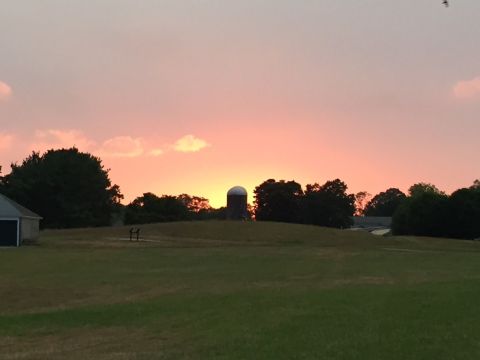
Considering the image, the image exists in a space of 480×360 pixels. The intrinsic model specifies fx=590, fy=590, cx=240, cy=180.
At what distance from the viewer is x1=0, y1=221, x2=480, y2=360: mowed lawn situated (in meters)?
10.9

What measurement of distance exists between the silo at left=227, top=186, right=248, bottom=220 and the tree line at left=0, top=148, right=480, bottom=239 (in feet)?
62.4

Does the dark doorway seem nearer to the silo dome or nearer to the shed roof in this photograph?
the shed roof

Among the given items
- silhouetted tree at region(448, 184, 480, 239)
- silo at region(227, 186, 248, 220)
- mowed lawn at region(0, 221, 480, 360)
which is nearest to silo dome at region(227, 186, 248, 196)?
silo at region(227, 186, 248, 220)

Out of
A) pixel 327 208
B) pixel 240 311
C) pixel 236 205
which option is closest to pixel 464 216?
pixel 236 205

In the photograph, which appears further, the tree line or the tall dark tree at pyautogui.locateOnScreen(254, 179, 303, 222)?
the tall dark tree at pyautogui.locateOnScreen(254, 179, 303, 222)

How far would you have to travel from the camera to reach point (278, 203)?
134m

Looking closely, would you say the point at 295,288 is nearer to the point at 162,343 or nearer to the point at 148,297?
the point at 148,297

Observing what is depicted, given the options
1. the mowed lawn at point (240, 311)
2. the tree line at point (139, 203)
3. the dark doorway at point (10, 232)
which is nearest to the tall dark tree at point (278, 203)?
the tree line at point (139, 203)

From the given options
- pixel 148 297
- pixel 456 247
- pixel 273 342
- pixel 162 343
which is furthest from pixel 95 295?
pixel 456 247

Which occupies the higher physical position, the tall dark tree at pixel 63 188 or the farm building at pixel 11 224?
the tall dark tree at pixel 63 188

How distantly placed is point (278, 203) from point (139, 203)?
Answer: 3245 centimetres

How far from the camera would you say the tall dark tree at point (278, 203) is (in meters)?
134

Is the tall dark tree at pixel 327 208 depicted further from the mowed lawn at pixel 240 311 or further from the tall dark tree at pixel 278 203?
the mowed lawn at pixel 240 311

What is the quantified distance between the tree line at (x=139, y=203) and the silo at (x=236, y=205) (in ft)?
62.4
